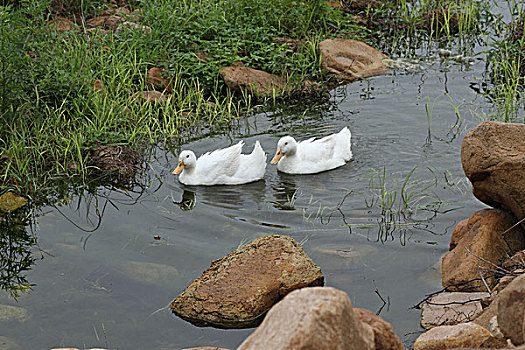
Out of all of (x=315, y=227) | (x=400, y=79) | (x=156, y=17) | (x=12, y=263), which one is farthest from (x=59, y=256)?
(x=400, y=79)

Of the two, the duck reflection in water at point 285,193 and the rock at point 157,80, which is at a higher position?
the rock at point 157,80

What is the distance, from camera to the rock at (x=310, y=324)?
2.92 meters

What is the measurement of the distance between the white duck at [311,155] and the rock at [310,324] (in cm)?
454

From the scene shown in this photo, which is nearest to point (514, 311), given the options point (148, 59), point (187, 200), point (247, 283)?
point (247, 283)

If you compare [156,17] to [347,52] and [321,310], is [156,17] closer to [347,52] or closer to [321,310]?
[347,52]

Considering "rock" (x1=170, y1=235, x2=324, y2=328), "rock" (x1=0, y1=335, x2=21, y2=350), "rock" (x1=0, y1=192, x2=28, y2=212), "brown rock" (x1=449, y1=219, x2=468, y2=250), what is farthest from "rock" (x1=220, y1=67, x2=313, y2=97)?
"rock" (x1=0, y1=335, x2=21, y2=350)

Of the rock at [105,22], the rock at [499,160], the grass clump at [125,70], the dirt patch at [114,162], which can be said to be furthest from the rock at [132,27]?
the rock at [499,160]

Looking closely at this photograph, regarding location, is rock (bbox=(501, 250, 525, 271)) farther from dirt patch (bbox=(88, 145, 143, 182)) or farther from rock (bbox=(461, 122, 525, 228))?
dirt patch (bbox=(88, 145, 143, 182))

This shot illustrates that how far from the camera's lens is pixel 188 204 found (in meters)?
7.05

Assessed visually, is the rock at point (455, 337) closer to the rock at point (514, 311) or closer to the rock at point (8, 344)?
the rock at point (514, 311)

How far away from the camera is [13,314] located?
17.6ft

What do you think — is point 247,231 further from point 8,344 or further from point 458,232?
point 8,344

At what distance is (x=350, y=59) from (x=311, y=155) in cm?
341

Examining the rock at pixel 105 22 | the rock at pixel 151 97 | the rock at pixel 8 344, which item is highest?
the rock at pixel 105 22
